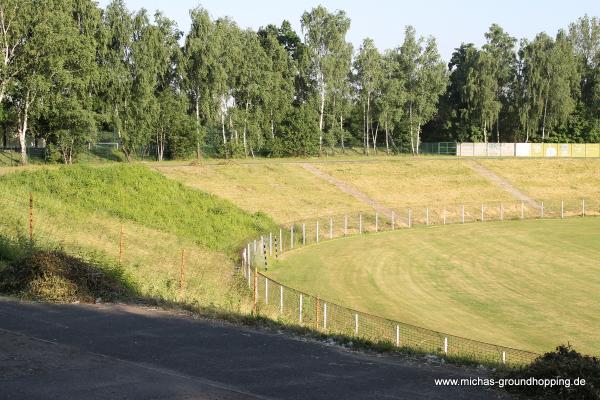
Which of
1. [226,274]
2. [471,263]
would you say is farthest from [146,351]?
[471,263]

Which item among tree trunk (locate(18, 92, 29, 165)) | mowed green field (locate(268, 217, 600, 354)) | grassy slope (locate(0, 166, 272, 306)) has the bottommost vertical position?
mowed green field (locate(268, 217, 600, 354))

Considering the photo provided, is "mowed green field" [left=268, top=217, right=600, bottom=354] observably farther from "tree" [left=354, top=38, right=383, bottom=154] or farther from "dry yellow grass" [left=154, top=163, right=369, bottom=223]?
"tree" [left=354, top=38, right=383, bottom=154]

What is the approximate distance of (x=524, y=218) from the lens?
62.3 meters

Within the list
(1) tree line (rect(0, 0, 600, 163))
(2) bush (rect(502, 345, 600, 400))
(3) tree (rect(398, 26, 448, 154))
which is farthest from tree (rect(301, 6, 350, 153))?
(2) bush (rect(502, 345, 600, 400))

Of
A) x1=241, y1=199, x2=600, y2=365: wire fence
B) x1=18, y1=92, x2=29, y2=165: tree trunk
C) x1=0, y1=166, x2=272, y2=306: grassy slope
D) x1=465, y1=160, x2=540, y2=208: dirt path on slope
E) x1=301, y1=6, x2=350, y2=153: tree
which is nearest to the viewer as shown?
x1=241, y1=199, x2=600, y2=365: wire fence

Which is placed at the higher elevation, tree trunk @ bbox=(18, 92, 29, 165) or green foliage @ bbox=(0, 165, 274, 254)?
tree trunk @ bbox=(18, 92, 29, 165)

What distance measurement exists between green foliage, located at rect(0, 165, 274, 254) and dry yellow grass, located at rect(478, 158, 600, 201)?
36.9m

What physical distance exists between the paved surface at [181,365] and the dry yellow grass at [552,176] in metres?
62.3

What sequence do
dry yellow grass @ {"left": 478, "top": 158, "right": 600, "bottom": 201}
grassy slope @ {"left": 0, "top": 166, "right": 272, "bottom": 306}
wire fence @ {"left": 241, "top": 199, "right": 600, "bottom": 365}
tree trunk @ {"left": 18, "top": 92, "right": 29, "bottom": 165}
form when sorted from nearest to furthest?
wire fence @ {"left": 241, "top": 199, "right": 600, "bottom": 365} < grassy slope @ {"left": 0, "top": 166, "right": 272, "bottom": 306} < tree trunk @ {"left": 18, "top": 92, "right": 29, "bottom": 165} < dry yellow grass @ {"left": 478, "top": 158, "right": 600, "bottom": 201}

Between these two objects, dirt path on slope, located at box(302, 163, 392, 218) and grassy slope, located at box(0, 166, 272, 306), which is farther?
dirt path on slope, located at box(302, 163, 392, 218)

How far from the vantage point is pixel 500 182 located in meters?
76.1

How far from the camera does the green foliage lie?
4012 cm

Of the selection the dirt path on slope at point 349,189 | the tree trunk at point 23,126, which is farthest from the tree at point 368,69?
the tree trunk at point 23,126

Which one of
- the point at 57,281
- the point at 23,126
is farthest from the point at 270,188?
the point at 57,281
